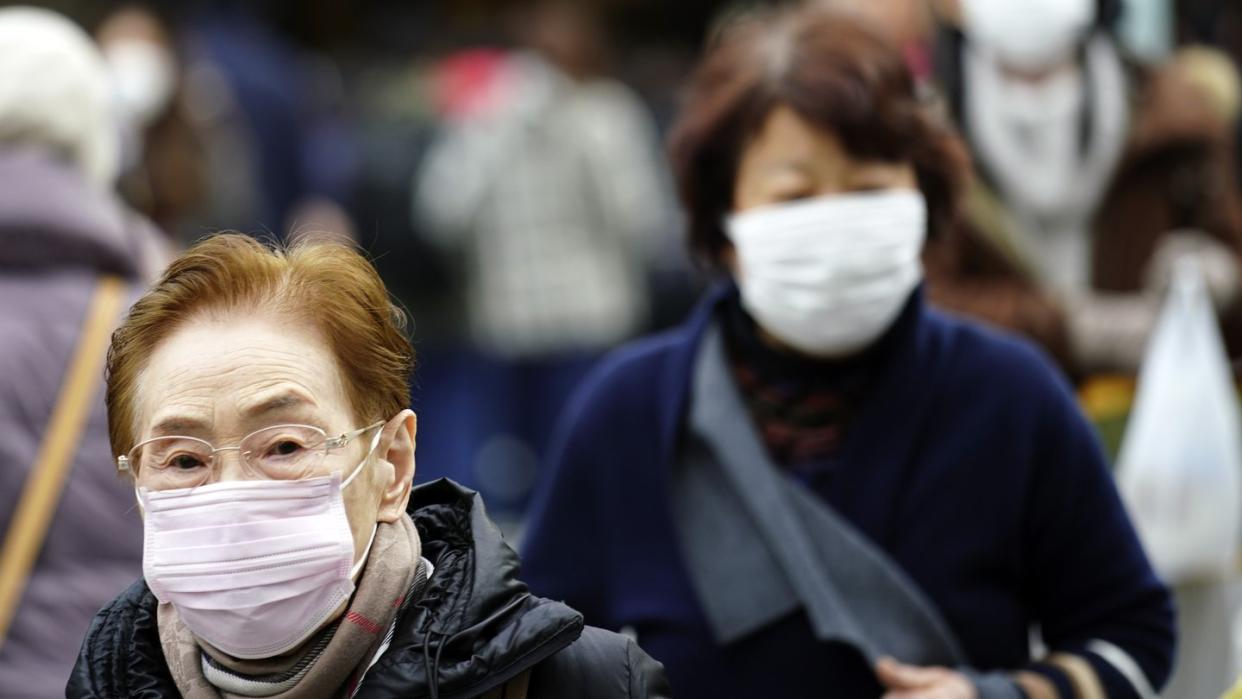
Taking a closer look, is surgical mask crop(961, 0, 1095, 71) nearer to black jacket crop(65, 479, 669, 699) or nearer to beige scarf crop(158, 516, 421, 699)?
black jacket crop(65, 479, 669, 699)

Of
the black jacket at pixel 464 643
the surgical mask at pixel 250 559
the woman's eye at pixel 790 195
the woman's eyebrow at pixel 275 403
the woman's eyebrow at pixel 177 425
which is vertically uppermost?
the woman's eye at pixel 790 195

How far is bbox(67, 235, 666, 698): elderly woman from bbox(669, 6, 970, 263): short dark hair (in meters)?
1.07

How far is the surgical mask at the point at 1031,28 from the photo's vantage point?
17.1 feet

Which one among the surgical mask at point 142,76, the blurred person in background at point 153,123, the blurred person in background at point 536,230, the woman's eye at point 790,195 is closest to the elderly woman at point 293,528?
the woman's eye at point 790,195

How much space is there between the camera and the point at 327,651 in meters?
2.73

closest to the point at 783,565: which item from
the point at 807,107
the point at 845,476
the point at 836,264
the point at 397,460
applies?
the point at 845,476

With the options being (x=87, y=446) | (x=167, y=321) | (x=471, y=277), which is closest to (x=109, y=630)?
(x=167, y=321)

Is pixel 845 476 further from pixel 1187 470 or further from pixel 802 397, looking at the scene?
pixel 1187 470

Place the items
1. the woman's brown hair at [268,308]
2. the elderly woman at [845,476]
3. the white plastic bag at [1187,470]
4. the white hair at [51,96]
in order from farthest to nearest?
the white plastic bag at [1187,470] → the white hair at [51,96] → the elderly woman at [845,476] → the woman's brown hair at [268,308]

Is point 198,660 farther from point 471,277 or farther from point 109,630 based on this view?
point 471,277

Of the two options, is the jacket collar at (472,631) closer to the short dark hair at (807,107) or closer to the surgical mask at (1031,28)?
the short dark hair at (807,107)

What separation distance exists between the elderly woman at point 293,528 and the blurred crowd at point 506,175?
0.73 ft

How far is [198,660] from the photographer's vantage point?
2.82 metres

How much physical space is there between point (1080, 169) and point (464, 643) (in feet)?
9.85
